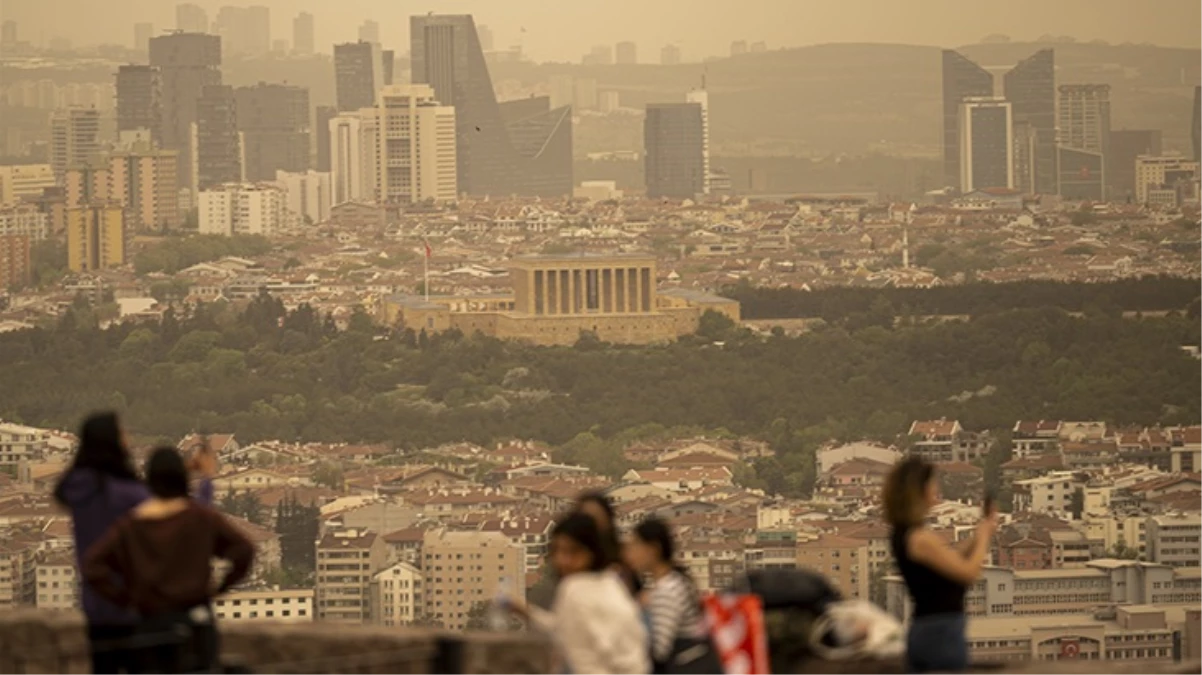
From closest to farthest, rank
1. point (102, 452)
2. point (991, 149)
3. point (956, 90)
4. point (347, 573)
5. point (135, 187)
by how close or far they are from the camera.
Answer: point (102, 452), point (347, 573), point (135, 187), point (991, 149), point (956, 90)

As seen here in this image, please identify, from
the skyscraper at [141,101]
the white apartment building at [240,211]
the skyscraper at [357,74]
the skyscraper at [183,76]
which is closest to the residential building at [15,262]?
the white apartment building at [240,211]

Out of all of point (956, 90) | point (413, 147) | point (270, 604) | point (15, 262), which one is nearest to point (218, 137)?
point (413, 147)

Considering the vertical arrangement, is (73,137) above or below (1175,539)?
above

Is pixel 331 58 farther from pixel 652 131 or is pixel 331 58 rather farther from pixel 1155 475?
pixel 1155 475

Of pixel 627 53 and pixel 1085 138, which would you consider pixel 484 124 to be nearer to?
pixel 627 53

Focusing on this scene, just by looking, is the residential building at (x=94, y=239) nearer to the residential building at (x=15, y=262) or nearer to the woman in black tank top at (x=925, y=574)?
the residential building at (x=15, y=262)
